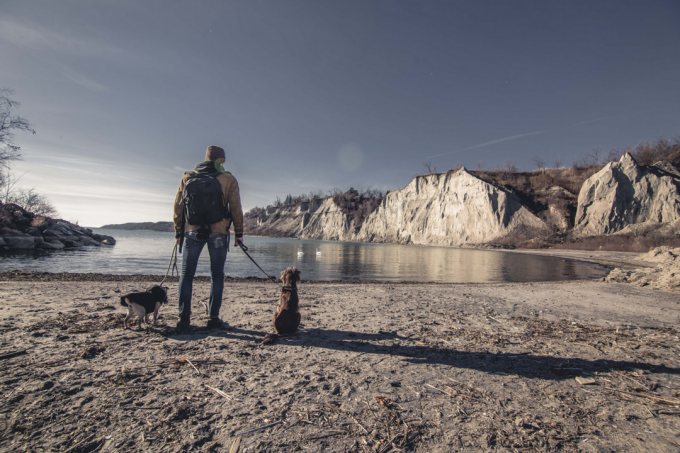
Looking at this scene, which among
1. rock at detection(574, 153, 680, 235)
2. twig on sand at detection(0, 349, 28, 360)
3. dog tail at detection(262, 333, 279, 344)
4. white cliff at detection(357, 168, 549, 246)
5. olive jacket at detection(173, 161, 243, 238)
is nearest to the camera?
twig on sand at detection(0, 349, 28, 360)

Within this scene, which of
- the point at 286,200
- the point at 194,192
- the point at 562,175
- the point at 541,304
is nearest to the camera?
the point at 194,192

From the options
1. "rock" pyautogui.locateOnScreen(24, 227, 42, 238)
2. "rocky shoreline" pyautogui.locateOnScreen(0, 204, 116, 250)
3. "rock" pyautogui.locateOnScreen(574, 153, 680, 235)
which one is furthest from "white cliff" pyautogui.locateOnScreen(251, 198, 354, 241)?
"rock" pyautogui.locateOnScreen(24, 227, 42, 238)

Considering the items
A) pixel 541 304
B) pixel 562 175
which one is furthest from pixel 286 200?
pixel 541 304

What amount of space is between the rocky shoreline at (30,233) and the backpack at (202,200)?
2356 centimetres

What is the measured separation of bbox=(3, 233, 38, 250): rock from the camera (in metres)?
17.8

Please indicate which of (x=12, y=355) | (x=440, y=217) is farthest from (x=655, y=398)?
(x=440, y=217)

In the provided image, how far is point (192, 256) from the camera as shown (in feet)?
12.0

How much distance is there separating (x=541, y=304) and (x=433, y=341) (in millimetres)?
4446

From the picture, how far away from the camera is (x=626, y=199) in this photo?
124 feet

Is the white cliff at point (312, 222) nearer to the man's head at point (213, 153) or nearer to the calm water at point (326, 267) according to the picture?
the calm water at point (326, 267)

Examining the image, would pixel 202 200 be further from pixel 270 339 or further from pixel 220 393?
pixel 220 393

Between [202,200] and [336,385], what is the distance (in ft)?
9.03

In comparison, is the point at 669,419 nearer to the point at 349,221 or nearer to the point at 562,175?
the point at 562,175

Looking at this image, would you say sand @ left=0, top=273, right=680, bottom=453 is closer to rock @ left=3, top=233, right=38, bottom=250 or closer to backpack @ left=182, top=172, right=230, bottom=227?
backpack @ left=182, top=172, right=230, bottom=227
